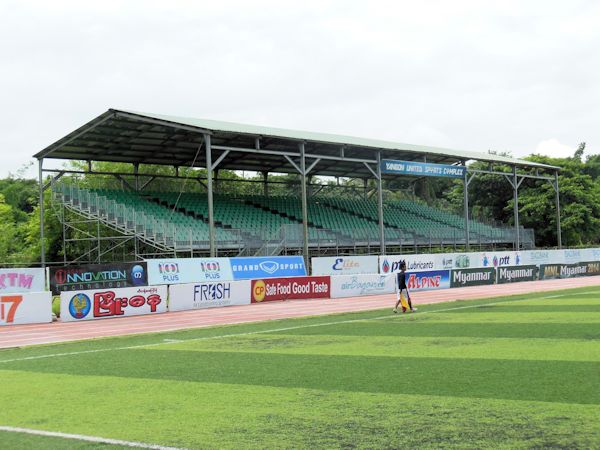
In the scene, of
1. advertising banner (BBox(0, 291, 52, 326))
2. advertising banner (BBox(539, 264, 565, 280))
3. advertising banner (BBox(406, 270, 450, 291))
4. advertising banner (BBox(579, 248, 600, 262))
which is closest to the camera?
advertising banner (BBox(0, 291, 52, 326))

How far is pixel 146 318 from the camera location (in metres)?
24.6

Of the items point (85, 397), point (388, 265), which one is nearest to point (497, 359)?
point (85, 397)

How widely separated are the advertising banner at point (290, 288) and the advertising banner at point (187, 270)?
2341 mm

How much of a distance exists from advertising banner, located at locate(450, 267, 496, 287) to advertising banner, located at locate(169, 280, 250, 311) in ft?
39.4

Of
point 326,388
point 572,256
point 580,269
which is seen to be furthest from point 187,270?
point 572,256

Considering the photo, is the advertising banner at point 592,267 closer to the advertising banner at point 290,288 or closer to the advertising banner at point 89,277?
the advertising banner at point 290,288

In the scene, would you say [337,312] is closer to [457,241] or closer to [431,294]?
[431,294]

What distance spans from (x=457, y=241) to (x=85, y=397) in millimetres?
43250

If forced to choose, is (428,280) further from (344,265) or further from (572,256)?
(572,256)

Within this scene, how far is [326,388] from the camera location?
983cm

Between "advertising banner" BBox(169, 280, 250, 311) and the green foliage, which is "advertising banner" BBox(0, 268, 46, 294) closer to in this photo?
"advertising banner" BBox(169, 280, 250, 311)

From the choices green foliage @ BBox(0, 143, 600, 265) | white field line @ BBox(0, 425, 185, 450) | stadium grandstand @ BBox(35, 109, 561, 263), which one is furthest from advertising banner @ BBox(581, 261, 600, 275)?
white field line @ BBox(0, 425, 185, 450)

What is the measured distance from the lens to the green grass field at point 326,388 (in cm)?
719

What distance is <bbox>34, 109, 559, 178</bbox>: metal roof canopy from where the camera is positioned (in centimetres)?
3462
